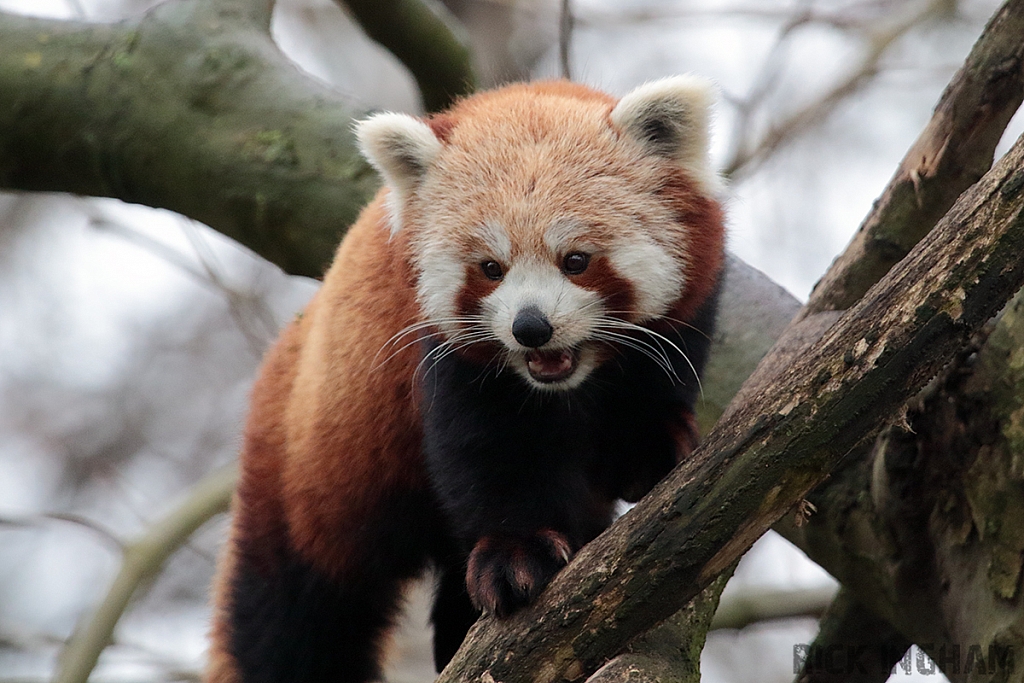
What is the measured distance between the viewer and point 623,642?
2.36m

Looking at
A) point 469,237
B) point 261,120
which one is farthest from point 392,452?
point 261,120

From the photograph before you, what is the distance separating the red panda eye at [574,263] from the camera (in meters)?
2.91

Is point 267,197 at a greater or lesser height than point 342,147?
lesser

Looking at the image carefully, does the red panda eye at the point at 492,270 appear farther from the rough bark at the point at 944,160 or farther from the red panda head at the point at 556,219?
the rough bark at the point at 944,160

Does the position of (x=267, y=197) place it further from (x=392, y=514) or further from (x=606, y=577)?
(x=606, y=577)

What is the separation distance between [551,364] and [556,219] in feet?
1.38

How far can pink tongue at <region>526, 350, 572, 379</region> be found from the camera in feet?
9.73

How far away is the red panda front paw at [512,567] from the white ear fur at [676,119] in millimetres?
1210

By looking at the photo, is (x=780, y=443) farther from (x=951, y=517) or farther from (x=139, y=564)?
(x=139, y=564)

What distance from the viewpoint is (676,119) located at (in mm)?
3172

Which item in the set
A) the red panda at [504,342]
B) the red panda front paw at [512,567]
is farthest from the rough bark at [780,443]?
the red panda at [504,342]

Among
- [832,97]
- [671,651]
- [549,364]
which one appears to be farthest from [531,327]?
[832,97]

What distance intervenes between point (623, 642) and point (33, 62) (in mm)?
4210

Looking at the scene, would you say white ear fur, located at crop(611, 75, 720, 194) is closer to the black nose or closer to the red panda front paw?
the black nose
